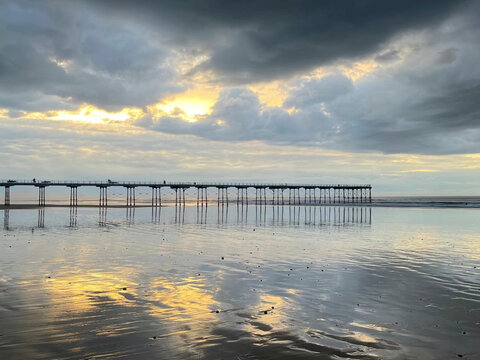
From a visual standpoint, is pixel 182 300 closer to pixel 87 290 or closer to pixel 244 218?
pixel 87 290

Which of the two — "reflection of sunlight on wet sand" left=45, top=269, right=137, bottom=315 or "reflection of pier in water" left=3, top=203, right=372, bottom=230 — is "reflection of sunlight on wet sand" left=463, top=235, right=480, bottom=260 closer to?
"reflection of pier in water" left=3, top=203, right=372, bottom=230

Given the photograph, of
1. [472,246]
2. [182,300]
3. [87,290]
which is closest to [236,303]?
[182,300]

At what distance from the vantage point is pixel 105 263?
16.9 metres

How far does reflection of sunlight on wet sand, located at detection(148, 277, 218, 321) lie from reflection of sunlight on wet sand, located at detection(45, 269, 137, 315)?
0.82 metres

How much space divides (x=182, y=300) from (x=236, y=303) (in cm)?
156

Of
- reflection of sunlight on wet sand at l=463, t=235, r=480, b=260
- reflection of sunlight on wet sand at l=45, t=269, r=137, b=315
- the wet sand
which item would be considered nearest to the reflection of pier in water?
reflection of sunlight on wet sand at l=463, t=235, r=480, b=260

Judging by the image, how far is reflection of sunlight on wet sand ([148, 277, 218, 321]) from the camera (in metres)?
9.89

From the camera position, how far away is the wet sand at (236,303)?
7.81 meters

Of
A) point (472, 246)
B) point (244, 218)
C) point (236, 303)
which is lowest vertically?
point (244, 218)

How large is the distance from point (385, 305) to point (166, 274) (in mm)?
7883

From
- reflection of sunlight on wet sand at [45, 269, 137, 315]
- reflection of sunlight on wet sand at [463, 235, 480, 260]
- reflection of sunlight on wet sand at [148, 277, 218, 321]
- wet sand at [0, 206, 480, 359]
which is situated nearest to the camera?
wet sand at [0, 206, 480, 359]

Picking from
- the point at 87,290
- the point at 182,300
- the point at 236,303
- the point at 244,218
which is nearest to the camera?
the point at 236,303

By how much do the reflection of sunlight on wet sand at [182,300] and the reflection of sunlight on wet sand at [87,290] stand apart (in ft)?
2.70

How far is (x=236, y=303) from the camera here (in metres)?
11.1
